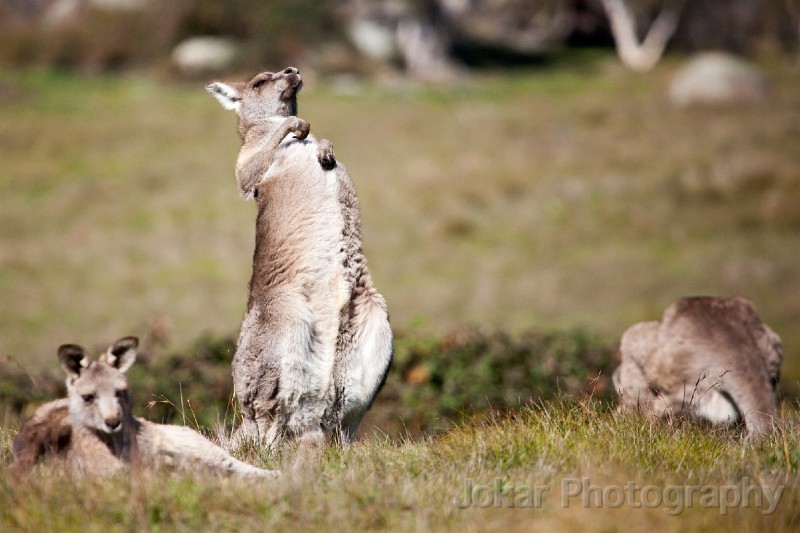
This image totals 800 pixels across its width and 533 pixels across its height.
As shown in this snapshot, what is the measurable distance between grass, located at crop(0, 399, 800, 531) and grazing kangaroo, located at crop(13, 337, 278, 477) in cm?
26

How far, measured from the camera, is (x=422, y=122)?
28.2 meters

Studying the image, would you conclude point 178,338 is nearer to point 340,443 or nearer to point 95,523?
point 340,443

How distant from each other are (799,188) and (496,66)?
21930 millimetres

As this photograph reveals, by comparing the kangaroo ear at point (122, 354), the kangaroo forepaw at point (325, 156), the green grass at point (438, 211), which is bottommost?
the green grass at point (438, 211)

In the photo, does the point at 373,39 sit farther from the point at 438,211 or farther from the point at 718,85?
the point at 438,211

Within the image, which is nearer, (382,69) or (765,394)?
(765,394)

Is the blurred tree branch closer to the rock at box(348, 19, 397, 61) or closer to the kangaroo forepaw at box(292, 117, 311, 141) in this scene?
the rock at box(348, 19, 397, 61)

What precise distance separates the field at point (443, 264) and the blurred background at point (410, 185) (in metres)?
0.08

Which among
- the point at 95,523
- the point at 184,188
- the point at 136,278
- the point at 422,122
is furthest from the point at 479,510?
the point at 422,122

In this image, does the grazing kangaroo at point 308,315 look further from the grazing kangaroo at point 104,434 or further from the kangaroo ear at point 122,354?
the kangaroo ear at point 122,354

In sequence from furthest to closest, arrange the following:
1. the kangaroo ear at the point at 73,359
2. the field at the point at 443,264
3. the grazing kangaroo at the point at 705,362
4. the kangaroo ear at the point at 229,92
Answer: the kangaroo ear at the point at 229,92 → the grazing kangaroo at the point at 705,362 → the kangaroo ear at the point at 73,359 → the field at the point at 443,264

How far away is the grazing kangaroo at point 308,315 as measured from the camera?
19.7 ft

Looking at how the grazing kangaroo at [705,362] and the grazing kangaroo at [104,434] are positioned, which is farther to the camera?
the grazing kangaroo at [705,362]

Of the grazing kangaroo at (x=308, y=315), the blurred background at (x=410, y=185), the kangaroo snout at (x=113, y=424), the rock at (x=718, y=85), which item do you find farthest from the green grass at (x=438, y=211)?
the kangaroo snout at (x=113, y=424)
